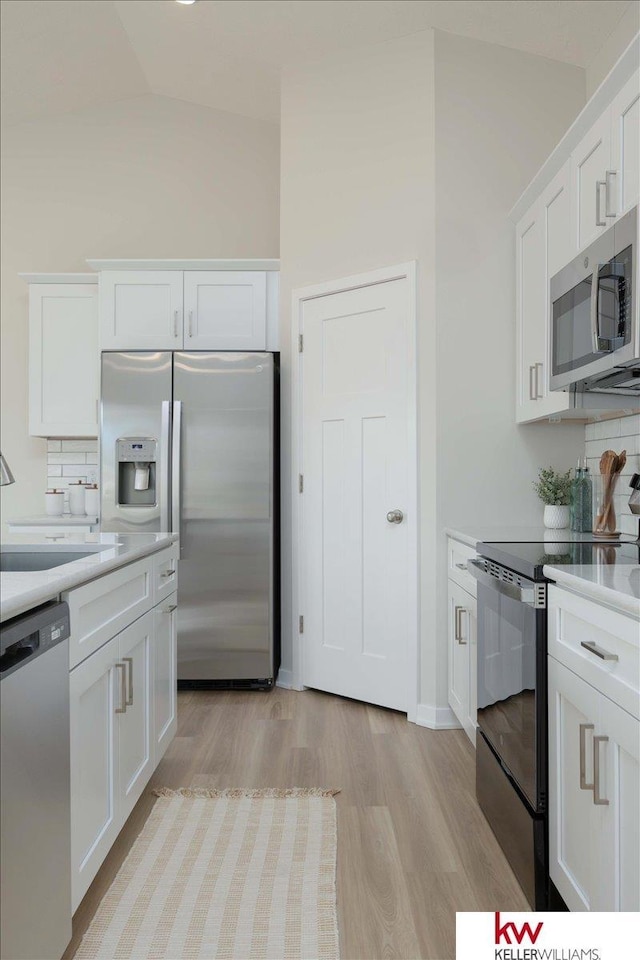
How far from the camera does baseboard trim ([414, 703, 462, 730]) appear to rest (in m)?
3.27

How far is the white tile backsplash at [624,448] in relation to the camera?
2.83 m

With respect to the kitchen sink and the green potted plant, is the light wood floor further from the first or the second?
the green potted plant

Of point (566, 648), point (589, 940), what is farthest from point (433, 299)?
point (589, 940)

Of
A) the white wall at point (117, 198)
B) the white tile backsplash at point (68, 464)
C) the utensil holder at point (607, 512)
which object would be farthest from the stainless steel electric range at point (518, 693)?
the white wall at point (117, 198)

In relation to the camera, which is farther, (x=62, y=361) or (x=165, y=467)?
(x=62, y=361)

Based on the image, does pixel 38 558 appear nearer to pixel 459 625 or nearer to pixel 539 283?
pixel 459 625

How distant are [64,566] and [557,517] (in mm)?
2132

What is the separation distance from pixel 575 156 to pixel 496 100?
3.38 ft

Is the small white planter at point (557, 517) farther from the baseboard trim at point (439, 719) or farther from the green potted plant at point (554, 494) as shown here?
the baseboard trim at point (439, 719)

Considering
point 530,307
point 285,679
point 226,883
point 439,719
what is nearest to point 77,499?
point 285,679

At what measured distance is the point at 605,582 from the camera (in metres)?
1.56

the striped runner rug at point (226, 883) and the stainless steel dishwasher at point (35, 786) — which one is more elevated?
the stainless steel dishwasher at point (35, 786)

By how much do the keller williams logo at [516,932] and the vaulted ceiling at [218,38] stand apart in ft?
10.8

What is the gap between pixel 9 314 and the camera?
4785 millimetres
